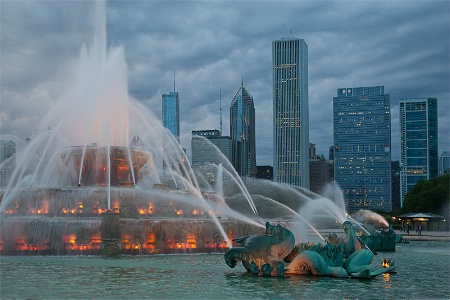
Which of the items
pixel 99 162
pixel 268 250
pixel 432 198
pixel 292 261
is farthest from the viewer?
pixel 432 198

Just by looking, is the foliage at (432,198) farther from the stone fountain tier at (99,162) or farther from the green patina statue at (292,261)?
the green patina statue at (292,261)

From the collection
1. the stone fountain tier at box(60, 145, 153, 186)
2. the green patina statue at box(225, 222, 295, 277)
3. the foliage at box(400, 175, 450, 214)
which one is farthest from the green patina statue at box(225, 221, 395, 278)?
the foliage at box(400, 175, 450, 214)

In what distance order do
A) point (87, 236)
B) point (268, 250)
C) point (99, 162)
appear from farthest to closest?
point (99, 162)
point (87, 236)
point (268, 250)

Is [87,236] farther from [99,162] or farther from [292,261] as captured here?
[292,261]

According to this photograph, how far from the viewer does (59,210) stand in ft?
131

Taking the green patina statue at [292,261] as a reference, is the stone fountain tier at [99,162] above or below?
above

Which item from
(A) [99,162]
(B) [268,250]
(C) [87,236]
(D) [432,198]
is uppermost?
(A) [99,162]

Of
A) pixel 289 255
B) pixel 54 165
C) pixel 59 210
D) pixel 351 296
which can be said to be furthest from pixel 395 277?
pixel 54 165

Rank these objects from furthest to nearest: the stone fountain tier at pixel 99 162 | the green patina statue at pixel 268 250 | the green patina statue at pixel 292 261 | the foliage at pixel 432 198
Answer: the foliage at pixel 432 198 < the stone fountain tier at pixel 99 162 < the green patina statue at pixel 268 250 < the green patina statue at pixel 292 261

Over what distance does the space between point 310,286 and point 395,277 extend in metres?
6.03

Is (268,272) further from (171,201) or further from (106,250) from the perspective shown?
(171,201)

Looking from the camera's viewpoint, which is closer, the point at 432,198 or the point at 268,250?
the point at 268,250

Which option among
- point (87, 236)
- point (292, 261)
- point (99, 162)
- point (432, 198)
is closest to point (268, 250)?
point (292, 261)

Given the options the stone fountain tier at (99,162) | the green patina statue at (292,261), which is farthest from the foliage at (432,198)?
the green patina statue at (292,261)
